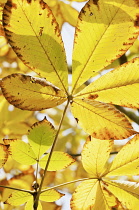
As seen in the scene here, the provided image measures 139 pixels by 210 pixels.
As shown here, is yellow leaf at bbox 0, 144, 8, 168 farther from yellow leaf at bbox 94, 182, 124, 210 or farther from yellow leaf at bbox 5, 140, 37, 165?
yellow leaf at bbox 94, 182, 124, 210

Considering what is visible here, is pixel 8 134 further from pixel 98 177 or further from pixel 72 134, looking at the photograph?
pixel 98 177

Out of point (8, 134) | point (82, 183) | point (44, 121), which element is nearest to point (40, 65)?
point (44, 121)

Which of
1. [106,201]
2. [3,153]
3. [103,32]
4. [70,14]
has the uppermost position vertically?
[70,14]

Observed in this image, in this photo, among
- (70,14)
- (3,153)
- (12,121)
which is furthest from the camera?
(12,121)

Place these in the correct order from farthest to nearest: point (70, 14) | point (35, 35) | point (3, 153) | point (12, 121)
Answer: point (12, 121)
point (70, 14)
point (3, 153)
point (35, 35)

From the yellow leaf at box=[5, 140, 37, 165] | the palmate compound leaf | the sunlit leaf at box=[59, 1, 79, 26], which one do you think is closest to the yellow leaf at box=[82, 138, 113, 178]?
the palmate compound leaf

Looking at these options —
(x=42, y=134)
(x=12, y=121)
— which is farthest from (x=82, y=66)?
(x=12, y=121)

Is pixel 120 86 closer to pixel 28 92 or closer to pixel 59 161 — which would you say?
pixel 28 92
